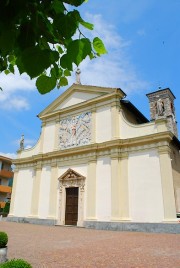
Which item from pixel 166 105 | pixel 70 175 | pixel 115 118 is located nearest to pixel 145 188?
pixel 115 118

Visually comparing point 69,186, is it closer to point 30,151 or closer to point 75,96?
point 30,151

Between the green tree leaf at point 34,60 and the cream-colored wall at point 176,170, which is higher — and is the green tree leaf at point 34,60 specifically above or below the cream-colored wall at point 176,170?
below

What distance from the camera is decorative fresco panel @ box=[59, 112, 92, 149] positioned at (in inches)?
826

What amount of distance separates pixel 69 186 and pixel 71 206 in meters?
1.63

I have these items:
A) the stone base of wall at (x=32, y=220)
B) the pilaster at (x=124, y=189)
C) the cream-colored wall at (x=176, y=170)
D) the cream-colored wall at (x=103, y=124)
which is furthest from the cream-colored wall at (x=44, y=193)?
the cream-colored wall at (x=176, y=170)

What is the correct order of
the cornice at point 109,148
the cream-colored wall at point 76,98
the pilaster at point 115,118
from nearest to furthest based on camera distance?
1. the cornice at point 109,148
2. the pilaster at point 115,118
3. the cream-colored wall at point 76,98

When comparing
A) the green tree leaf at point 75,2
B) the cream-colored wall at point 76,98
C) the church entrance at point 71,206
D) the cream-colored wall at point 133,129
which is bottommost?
the church entrance at point 71,206

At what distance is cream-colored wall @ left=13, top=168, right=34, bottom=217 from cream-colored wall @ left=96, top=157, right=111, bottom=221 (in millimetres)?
7865

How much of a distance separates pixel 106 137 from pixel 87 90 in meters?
5.07

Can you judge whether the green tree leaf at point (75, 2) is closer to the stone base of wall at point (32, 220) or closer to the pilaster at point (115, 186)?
the pilaster at point (115, 186)

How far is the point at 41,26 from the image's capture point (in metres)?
1.74

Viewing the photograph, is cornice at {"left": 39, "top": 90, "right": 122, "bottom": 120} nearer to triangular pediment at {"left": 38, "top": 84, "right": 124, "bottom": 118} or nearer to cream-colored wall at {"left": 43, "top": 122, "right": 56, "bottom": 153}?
triangular pediment at {"left": 38, "top": 84, "right": 124, "bottom": 118}

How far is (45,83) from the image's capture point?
5.93 ft

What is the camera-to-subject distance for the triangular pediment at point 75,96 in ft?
69.1
